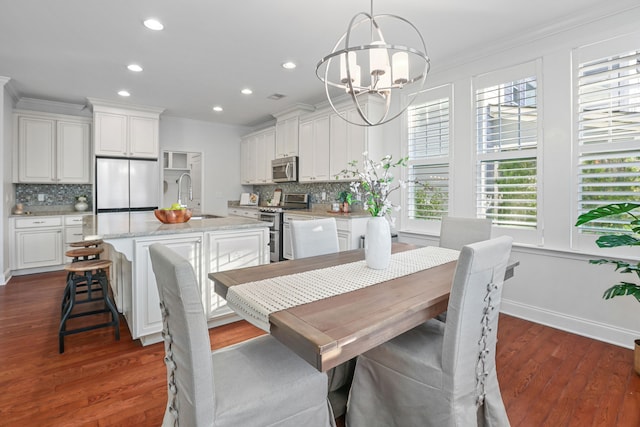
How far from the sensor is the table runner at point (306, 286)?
1.32 m

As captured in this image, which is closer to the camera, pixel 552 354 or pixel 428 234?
pixel 552 354

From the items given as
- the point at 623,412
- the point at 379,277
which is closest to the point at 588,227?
the point at 623,412

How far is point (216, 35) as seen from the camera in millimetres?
3000

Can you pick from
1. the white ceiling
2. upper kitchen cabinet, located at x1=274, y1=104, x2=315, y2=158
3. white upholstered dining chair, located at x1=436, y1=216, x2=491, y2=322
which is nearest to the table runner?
white upholstered dining chair, located at x1=436, y1=216, x2=491, y2=322

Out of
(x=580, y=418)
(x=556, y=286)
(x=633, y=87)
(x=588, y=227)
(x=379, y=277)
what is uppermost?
(x=633, y=87)

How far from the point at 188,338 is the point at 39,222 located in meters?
5.12

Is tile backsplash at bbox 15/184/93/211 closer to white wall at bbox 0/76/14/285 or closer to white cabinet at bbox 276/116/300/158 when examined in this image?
white wall at bbox 0/76/14/285

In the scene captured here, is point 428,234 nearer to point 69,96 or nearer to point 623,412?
point 623,412

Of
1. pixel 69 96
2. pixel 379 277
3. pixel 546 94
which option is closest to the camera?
pixel 379 277

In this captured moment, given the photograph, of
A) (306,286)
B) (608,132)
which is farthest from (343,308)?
(608,132)

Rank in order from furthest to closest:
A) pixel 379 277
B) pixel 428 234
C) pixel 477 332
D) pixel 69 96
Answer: pixel 69 96 < pixel 428 234 < pixel 379 277 < pixel 477 332

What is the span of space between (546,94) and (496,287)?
2.36 meters

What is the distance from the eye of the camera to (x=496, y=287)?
4.73 feet

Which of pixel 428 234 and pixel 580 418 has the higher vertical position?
pixel 428 234
